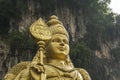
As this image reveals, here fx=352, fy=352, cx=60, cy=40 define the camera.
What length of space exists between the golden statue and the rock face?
10420 mm

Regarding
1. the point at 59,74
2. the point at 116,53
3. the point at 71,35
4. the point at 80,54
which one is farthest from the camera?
the point at 116,53

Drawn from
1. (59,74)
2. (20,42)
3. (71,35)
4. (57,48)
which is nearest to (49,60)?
(57,48)

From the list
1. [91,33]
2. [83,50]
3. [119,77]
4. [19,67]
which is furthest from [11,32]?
[19,67]

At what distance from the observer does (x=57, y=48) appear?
3.39 m

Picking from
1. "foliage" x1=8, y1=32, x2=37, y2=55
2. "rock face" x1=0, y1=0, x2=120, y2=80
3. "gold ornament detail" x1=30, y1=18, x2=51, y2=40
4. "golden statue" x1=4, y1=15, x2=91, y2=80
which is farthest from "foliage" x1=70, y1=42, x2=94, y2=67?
"gold ornament detail" x1=30, y1=18, x2=51, y2=40

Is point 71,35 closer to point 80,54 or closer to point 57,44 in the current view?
point 80,54

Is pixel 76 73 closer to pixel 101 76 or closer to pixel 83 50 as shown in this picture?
pixel 83 50

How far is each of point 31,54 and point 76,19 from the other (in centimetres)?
453

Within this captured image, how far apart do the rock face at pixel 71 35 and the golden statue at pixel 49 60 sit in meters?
10.4

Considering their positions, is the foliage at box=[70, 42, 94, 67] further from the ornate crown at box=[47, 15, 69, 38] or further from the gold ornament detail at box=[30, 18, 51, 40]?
the gold ornament detail at box=[30, 18, 51, 40]

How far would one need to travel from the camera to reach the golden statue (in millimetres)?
3025

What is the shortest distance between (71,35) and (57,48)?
1307 cm

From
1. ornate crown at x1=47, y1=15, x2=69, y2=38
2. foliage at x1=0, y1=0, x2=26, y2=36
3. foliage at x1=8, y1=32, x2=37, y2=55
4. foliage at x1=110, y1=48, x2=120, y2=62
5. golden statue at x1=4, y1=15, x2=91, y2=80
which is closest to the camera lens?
golden statue at x1=4, y1=15, x2=91, y2=80

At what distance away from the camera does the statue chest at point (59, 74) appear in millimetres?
3162
